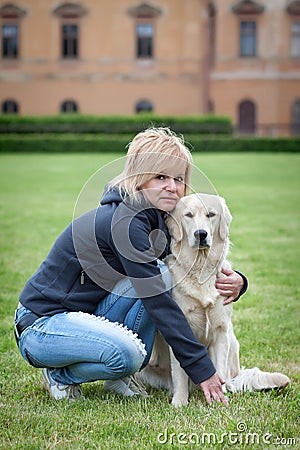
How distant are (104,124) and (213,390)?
29.6 metres

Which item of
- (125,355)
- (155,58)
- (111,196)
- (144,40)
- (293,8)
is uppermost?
(293,8)

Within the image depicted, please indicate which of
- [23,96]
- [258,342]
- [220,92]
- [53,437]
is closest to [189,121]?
[220,92]

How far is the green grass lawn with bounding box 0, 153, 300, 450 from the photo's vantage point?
3.38m

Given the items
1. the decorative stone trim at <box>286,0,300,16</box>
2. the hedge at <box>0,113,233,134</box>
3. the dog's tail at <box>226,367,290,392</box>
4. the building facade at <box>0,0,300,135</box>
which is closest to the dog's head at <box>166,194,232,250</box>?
the dog's tail at <box>226,367,290,392</box>

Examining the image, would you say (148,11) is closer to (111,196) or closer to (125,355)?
(111,196)

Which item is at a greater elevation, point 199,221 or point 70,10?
point 70,10

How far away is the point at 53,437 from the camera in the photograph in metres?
3.39

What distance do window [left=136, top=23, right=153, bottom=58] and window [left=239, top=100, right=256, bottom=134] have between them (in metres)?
5.61

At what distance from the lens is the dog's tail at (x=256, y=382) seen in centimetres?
411

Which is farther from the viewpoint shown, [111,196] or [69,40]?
[69,40]

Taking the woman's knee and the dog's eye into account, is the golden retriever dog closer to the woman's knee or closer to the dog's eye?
the dog's eye

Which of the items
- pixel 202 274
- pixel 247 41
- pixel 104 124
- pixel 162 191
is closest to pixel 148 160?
pixel 162 191

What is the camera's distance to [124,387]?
407 cm

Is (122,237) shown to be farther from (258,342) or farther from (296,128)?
(296,128)
